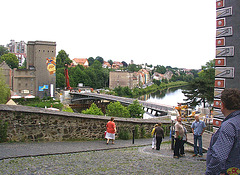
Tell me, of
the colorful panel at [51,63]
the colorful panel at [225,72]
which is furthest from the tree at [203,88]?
the colorful panel at [51,63]

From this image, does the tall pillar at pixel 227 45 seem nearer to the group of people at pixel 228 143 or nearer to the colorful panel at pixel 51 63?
the group of people at pixel 228 143

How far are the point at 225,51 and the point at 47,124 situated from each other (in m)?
5.88

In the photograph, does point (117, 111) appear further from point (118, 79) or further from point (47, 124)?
point (118, 79)

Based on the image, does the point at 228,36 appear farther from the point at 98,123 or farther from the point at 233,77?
the point at 98,123

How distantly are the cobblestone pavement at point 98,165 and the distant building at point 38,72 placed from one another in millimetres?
49328

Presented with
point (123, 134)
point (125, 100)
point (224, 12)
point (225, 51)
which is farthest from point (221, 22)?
point (125, 100)

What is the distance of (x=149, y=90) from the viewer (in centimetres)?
9781

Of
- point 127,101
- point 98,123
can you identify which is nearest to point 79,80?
point 127,101

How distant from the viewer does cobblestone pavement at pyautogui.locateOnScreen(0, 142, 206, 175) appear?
4902 mm

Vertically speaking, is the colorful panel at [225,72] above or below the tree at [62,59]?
below

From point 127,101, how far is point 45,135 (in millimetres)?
40336

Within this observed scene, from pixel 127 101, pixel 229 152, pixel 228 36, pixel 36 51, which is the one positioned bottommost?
pixel 127 101

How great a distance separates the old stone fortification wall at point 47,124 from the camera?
25.2 ft

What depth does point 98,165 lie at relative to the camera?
543 cm
